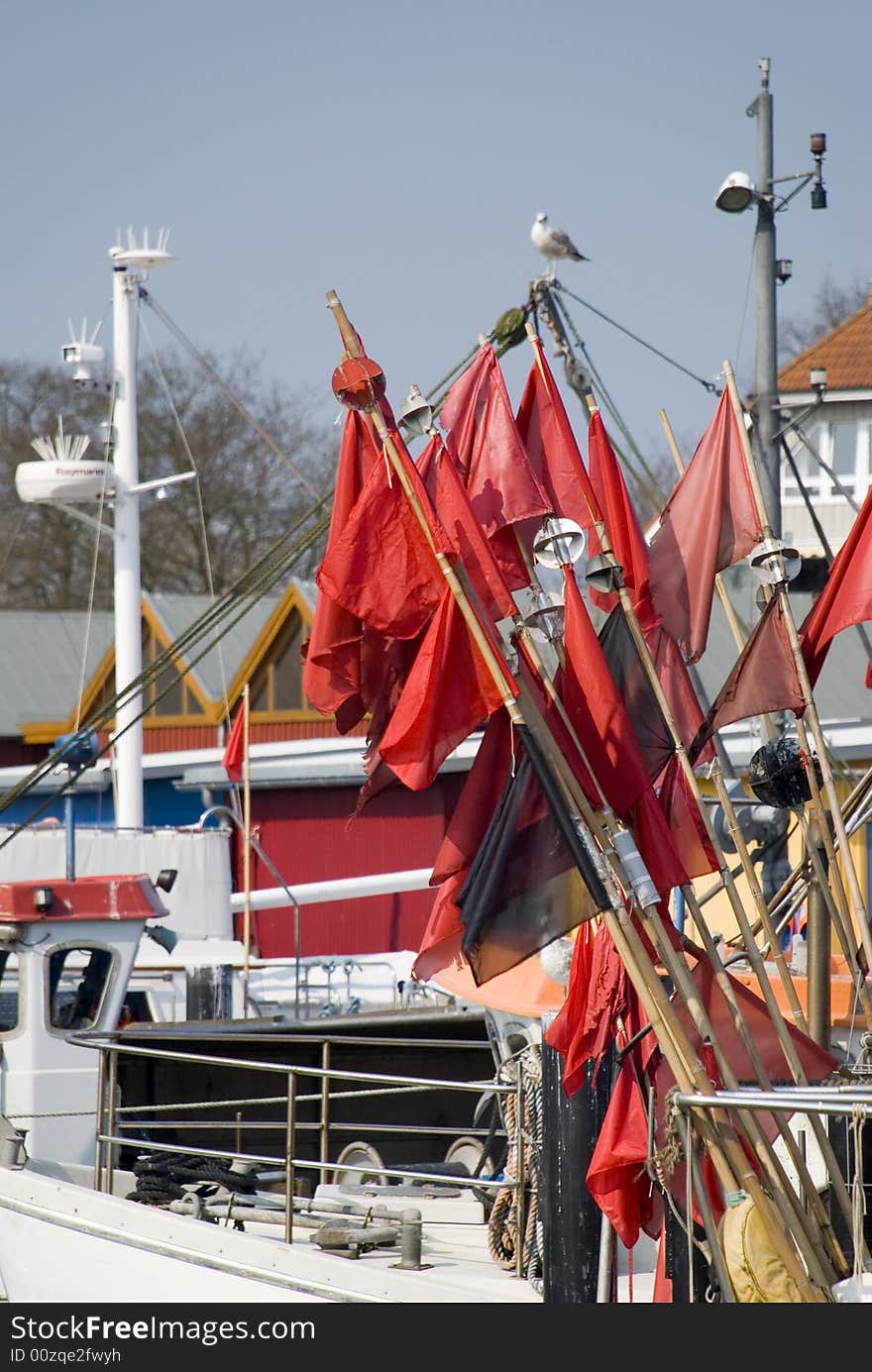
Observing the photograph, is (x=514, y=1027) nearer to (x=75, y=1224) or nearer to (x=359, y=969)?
(x=75, y=1224)

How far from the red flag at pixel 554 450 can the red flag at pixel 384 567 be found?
3.20 feet

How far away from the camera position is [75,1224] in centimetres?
1009

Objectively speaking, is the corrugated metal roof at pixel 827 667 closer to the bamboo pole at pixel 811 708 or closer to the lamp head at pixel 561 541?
the bamboo pole at pixel 811 708

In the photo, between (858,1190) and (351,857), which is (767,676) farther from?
(351,857)

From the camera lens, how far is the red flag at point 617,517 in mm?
8039

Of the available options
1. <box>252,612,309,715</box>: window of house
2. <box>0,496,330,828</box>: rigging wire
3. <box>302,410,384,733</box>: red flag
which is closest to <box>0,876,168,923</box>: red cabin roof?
<box>0,496,330,828</box>: rigging wire

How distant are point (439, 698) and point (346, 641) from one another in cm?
64

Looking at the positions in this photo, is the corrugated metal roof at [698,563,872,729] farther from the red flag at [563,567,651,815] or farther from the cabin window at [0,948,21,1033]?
the red flag at [563,567,651,815]

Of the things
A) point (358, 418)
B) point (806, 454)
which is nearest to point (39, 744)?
point (806, 454)

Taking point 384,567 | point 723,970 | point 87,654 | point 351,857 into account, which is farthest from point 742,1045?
point 87,654

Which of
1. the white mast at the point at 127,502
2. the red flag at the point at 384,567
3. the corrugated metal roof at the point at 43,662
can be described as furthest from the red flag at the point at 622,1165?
the corrugated metal roof at the point at 43,662

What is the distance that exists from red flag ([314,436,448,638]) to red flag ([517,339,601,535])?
0.98 metres

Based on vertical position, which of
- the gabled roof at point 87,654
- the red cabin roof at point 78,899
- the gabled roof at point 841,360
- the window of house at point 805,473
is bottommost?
the red cabin roof at point 78,899
